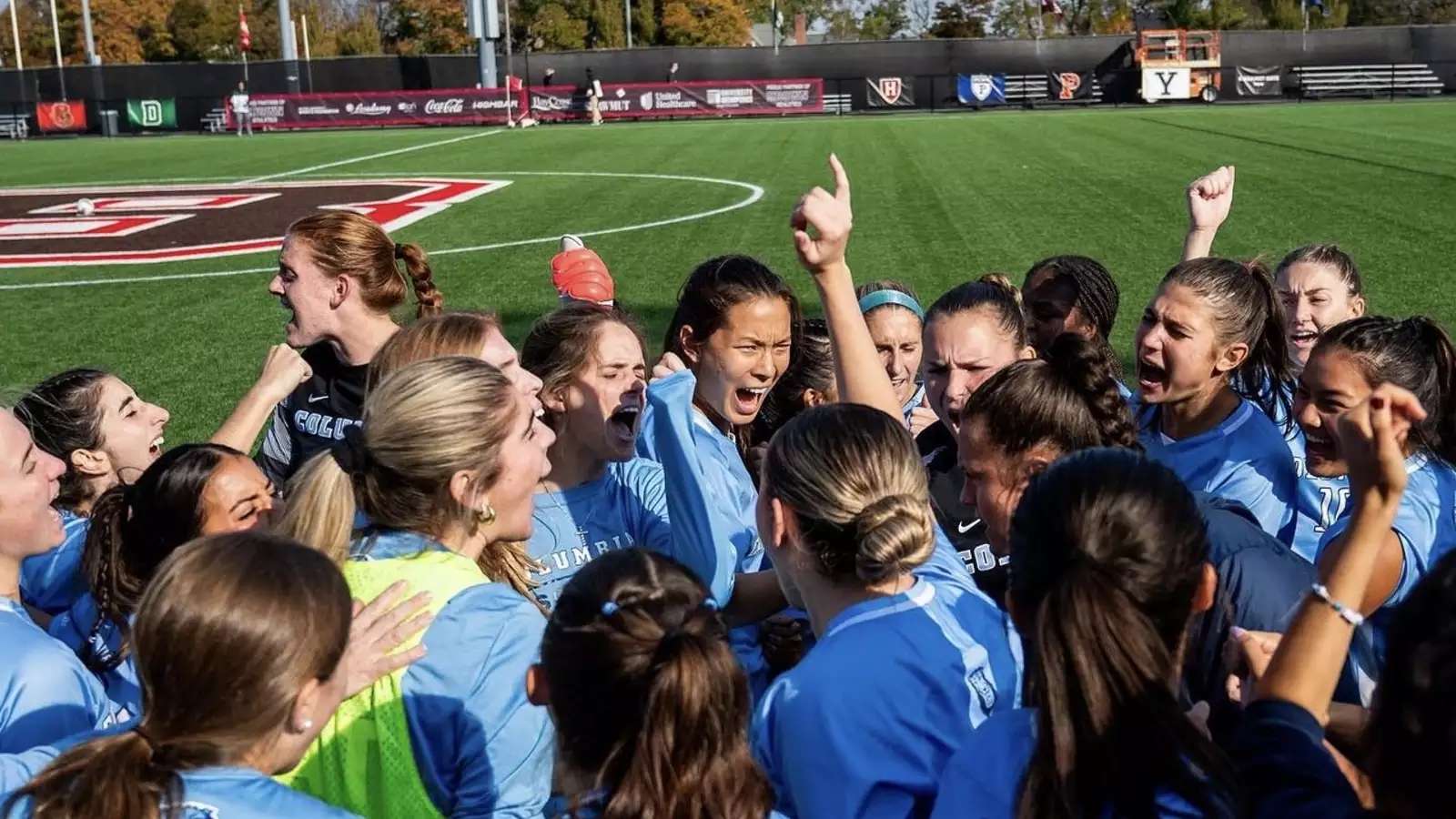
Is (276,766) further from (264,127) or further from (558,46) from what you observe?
(558,46)

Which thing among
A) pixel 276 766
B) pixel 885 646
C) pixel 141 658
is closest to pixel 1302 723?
pixel 885 646

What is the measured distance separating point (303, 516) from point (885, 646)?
1254 millimetres

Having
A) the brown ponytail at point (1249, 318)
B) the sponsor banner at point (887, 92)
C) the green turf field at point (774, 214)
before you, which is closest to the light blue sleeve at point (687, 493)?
the brown ponytail at point (1249, 318)

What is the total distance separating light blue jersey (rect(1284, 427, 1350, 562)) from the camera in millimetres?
3992

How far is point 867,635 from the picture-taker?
2.44 m

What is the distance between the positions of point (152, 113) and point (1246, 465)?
5312cm

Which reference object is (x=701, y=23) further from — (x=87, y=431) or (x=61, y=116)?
(x=87, y=431)

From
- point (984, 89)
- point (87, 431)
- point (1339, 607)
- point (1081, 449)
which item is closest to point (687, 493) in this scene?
point (1081, 449)

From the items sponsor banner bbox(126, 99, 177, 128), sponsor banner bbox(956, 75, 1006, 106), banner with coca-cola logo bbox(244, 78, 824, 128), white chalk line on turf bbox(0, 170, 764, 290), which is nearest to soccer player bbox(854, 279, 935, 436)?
white chalk line on turf bbox(0, 170, 764, 290)

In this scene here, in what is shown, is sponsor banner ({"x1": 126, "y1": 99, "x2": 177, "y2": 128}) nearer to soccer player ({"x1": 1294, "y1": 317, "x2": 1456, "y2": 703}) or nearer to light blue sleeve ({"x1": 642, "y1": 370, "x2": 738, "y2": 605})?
light blue sleeve ({"x1": 642, "y1": 370, "x2": 738, "y2": 605})

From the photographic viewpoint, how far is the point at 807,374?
506 centimetres

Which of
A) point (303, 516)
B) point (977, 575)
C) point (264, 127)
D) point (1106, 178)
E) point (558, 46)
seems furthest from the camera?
point (558, 46)

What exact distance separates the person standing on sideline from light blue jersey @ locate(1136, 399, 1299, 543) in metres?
45.6

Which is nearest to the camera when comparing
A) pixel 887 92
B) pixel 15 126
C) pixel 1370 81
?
pixel 1370 81
